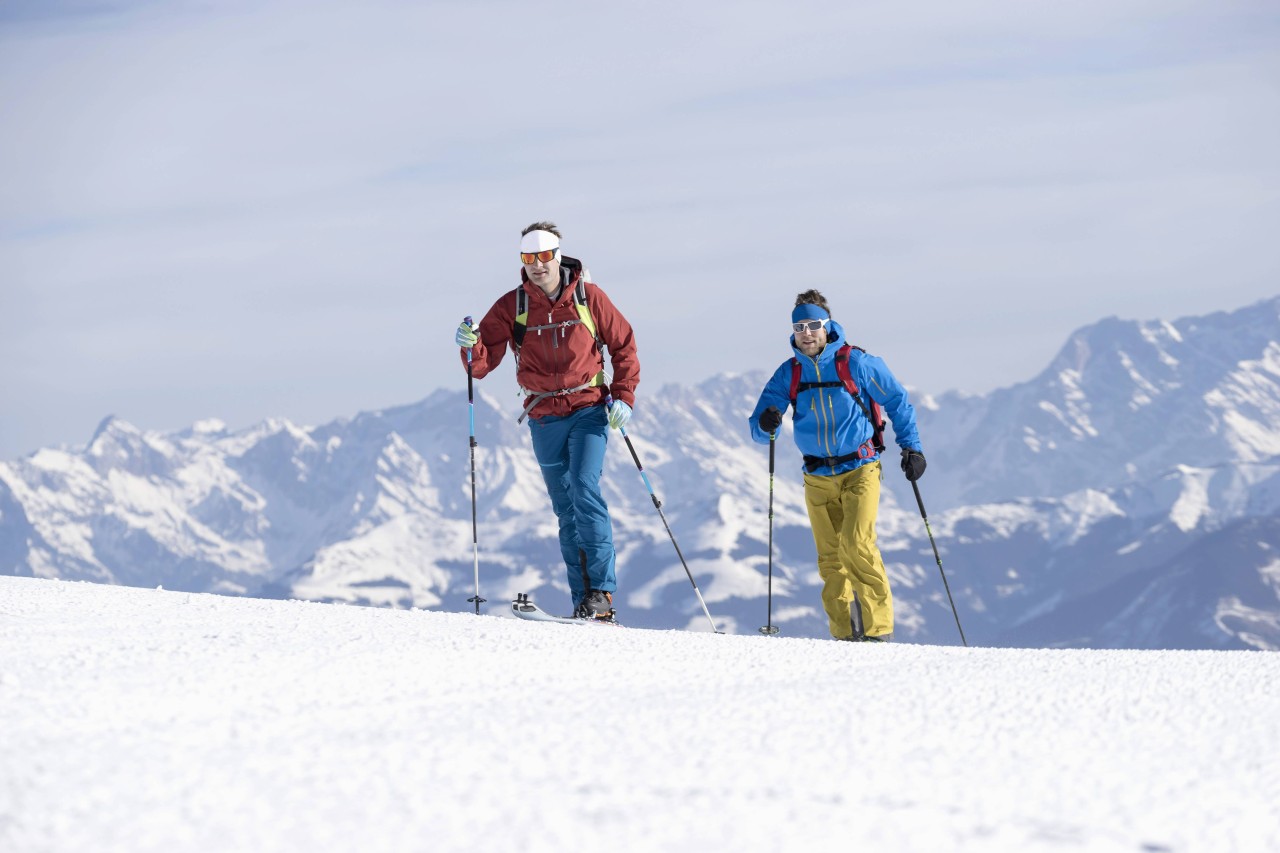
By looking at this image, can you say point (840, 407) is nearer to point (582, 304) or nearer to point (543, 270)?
point (582, 304)

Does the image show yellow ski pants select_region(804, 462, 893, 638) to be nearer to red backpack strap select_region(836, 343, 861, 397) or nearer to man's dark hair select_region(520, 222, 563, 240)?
red backpack strap select_region(836, 343, 861, 397)

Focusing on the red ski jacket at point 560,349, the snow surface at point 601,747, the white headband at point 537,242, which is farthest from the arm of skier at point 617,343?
the snow surface at point 601,747

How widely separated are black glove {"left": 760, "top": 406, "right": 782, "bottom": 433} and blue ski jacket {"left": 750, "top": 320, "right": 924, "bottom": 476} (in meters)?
0.20

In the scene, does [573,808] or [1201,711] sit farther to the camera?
[1201,711]

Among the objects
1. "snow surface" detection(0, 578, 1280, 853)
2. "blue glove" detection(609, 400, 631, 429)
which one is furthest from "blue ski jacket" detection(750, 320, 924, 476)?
"snow surface" detection(0, 578, 1280, 853)

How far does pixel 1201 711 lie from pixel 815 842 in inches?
117

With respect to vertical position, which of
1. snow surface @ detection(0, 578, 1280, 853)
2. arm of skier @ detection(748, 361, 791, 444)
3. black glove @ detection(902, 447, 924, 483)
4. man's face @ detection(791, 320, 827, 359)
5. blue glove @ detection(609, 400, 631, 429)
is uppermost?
man's face @ detection(791, 320, 827, 359)

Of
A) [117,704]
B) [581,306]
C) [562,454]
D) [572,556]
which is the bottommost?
[117,704]

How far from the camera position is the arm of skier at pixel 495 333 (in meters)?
11.8

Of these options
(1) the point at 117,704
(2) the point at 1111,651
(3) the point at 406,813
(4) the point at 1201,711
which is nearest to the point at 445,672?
(1) the point at 117,704

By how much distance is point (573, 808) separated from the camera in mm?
4828

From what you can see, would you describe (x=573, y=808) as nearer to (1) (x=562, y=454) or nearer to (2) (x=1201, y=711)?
(2) (x=1201, y=711)

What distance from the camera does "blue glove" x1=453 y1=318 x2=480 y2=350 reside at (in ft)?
38.4

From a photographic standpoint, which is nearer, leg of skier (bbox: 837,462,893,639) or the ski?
the ski
